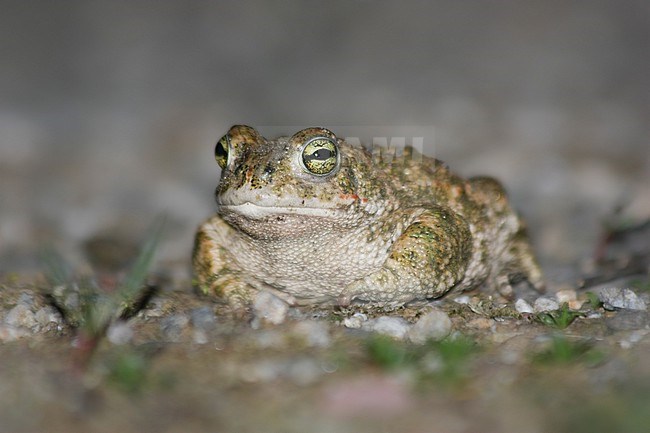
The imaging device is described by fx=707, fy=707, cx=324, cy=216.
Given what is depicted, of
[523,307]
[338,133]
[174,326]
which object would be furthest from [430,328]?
[338,133]

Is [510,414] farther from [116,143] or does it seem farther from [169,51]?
[169,51]

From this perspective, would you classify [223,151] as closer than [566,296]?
Yes

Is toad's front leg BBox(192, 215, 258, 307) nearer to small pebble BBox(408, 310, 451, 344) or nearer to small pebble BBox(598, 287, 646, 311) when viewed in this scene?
small pebble BBox(408, 310, 451, 344)

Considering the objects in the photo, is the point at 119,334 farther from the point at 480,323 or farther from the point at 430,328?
the point at 480,323

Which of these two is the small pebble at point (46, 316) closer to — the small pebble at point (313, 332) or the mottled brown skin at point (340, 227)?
the mottled brown skin at point (340, 227)

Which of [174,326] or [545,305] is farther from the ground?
[545,305]
